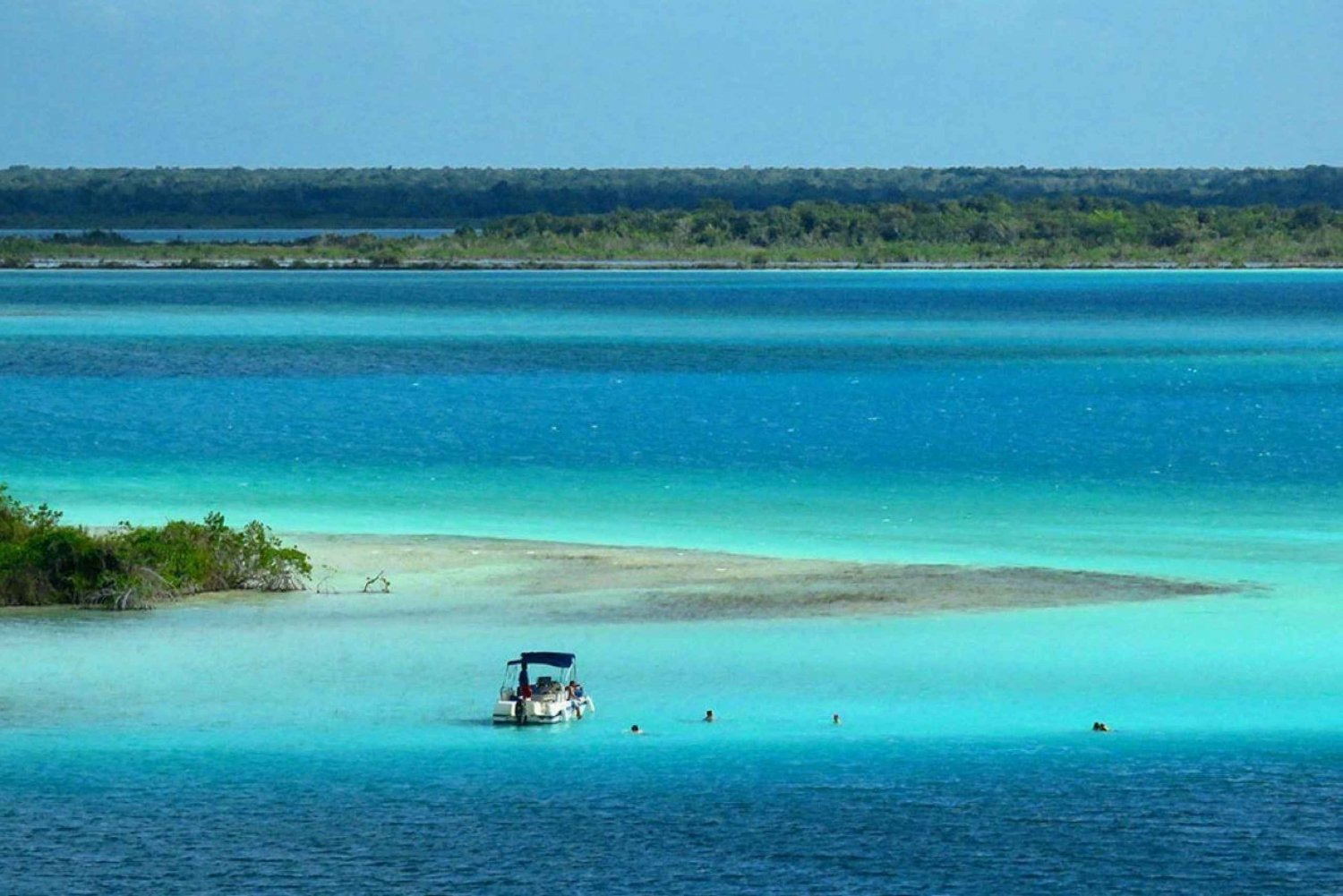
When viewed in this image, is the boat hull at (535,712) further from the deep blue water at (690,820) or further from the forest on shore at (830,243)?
the forest on shore at (830,243)

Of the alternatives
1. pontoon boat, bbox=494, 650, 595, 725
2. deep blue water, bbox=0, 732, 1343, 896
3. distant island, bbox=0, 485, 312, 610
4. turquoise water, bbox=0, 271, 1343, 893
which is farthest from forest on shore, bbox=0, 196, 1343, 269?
deep blue water, bbox=0, 732, 1343, 896

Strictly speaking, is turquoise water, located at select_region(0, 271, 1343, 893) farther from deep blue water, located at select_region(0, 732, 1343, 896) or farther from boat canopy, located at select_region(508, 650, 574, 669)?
boat canopy, located at select_region(508, 650, 574, 669)

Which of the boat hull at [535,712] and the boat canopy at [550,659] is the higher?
the boat canopy at [550,659]

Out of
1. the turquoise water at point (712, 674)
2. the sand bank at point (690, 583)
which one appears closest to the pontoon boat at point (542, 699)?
the turquoise water at point (712, 674)

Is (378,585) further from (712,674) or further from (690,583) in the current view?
(712,674)

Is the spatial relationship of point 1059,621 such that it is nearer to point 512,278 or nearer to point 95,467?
point 95,467

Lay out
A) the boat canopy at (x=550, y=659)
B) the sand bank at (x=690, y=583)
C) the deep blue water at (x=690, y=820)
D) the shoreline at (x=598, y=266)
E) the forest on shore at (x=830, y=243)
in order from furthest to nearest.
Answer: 1. the forest on shore at (x=830, y=243)
2. the shoreline at (x=598, y=266)
3. the sand bank at (x=690, y=583)
4. the boat canopy at (x=550, y=659)
5. the deep blue water at (x=690, y=820)
